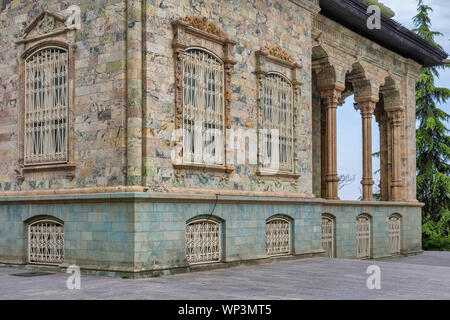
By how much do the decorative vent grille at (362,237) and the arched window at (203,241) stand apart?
7818 millimetres

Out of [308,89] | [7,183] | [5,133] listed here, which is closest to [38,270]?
[7,183]

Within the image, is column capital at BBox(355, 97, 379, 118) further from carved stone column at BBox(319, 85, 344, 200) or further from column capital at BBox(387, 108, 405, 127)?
column capital at BBox(387, 108, 405, 127)

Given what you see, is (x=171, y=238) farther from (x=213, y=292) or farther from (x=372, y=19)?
(x=372, y=19)

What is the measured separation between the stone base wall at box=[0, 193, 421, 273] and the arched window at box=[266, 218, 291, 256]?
0.19 meters

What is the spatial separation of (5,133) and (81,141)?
2.56 meters

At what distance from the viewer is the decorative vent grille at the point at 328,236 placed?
58.4ft

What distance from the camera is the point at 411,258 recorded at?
71.4 ft

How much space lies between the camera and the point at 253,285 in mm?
10188

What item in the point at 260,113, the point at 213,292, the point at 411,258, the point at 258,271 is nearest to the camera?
the point at 213,292

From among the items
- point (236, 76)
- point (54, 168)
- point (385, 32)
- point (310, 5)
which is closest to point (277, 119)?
point (236, 76)

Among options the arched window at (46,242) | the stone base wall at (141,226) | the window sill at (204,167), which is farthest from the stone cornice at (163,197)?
the arched window at (46,242)

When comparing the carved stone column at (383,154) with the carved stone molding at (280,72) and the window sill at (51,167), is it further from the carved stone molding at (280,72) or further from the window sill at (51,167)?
the window sill at (51,167)

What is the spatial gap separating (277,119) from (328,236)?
466 centimetres

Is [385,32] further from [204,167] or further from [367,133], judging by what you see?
[204,167]
